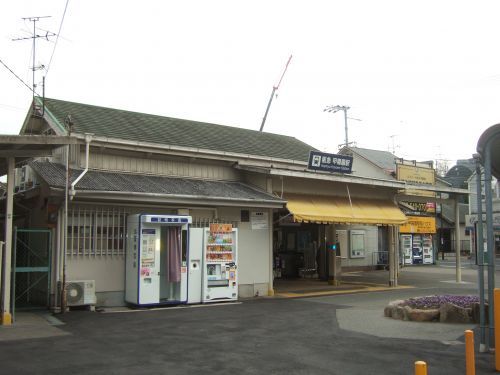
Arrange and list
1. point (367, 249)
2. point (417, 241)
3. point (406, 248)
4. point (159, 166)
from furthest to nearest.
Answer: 1. point (417, 241)
2. point (406, 248)
3. point (367, 249)
4. point (159, 166)

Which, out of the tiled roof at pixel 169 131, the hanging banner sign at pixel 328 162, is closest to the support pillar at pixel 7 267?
the tiled roof at pixel 169 131

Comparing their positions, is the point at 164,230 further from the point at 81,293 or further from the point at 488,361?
the point at 488,361

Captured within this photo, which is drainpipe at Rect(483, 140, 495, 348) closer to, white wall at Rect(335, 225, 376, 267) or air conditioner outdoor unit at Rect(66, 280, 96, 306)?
air conditioner outdoor unit at Rect(66, 280, 96, 306)

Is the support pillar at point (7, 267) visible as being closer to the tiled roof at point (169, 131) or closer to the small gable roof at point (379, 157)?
the tiled roof at point (169, 131)

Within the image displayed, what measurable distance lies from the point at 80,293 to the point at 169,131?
7.56 metres

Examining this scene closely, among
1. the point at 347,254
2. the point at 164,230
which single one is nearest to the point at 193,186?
the point at 164,230

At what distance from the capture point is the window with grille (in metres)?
13.2

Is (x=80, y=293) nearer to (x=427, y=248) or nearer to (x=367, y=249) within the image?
(x=367, y=249)

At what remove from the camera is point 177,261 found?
13.9 metres

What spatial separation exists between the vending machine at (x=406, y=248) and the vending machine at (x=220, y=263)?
22.5m

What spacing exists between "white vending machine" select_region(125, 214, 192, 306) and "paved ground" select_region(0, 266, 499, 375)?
0.66 metres

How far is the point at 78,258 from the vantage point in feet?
43.2

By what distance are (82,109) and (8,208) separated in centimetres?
743

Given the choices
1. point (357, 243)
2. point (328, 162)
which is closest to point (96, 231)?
point (328, 162)
